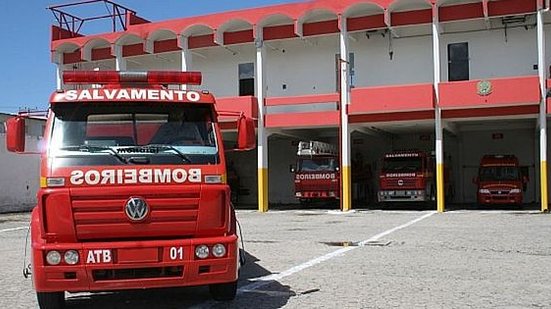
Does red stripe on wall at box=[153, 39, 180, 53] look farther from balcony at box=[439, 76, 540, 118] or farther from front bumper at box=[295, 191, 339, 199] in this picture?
balcony at box=[439, 76, 540, 118]

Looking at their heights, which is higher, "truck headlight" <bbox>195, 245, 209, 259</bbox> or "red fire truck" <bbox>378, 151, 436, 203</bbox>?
"red fire truck" <bbox>378, 151, 436, 203</bbox>

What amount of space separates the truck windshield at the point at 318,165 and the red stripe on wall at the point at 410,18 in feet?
21.9

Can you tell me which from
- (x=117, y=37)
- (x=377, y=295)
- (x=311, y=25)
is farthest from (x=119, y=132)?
(x=117, y=37)

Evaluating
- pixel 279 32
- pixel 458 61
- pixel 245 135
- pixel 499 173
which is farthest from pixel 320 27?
pixel 245 135

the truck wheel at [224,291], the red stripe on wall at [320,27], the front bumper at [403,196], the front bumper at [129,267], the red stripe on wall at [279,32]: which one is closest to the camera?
the front bumper at [129,267]

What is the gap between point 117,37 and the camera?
29828mm

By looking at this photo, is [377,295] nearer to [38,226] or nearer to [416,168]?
[38,226]

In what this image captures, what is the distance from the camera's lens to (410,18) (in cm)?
2514

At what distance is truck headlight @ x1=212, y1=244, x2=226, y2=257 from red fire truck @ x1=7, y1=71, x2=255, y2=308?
0.01 metres

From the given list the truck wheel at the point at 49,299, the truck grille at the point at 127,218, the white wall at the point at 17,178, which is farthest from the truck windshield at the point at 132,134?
the white wall at the point at 17,178

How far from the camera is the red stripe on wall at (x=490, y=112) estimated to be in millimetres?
23562

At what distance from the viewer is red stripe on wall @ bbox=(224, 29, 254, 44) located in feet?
91.0

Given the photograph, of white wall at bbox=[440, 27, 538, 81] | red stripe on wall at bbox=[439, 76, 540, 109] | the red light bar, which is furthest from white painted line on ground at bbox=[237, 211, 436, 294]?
white wall at bbox=[440, 27, 538, 81]

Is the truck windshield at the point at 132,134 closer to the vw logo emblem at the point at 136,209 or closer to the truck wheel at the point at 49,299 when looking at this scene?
the vw logo emblem at the point at 136,209
